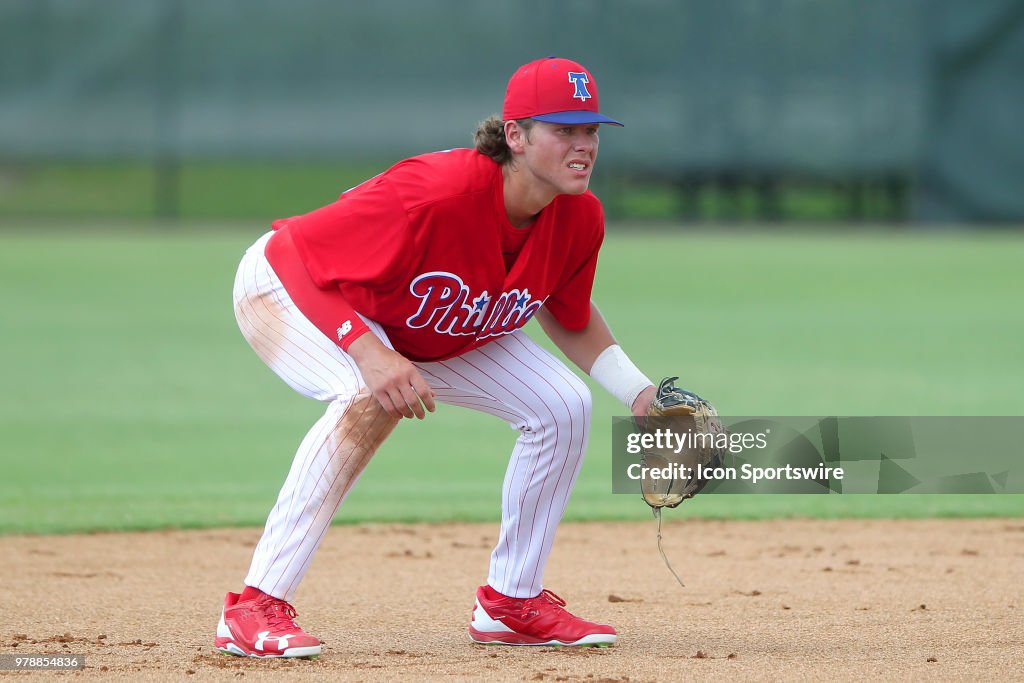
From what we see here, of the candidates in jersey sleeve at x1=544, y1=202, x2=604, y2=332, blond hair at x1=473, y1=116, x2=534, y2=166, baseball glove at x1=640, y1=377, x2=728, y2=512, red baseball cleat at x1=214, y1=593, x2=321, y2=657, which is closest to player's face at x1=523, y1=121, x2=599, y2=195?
blond hair at x1=473, y1=116, x2=534, y2=166

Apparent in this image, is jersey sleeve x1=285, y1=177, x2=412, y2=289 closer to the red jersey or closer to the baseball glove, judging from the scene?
the red jersey

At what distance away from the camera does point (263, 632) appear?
3309 millimetres

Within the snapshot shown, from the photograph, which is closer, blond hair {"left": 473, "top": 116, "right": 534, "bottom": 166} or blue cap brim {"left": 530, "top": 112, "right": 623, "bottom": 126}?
blue cap brim {"left": 530, "top": 112, "right": 623, "bottom": 126}

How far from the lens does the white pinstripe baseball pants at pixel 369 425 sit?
3316 millimetres

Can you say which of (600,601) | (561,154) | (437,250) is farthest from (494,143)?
(600,601)

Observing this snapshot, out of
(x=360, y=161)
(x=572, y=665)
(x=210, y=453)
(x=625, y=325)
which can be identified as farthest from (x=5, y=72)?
(x=572, y=665)

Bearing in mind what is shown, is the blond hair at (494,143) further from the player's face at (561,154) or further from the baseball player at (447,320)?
the player's face at (561,154)

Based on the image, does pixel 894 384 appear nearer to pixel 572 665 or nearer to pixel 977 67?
pixel 572 665

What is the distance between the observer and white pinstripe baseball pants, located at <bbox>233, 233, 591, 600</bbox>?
332 centimetres

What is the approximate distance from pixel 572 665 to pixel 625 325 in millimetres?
Answer: 7859

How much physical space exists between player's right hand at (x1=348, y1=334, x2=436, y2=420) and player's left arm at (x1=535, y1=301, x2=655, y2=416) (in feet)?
2.14

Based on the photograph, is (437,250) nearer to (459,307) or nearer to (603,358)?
(459,307)

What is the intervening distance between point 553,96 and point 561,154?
138 mm

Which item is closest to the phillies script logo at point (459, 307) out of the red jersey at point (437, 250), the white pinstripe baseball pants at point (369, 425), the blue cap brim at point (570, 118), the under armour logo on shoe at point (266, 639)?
the red jersey at point (437, 250)
